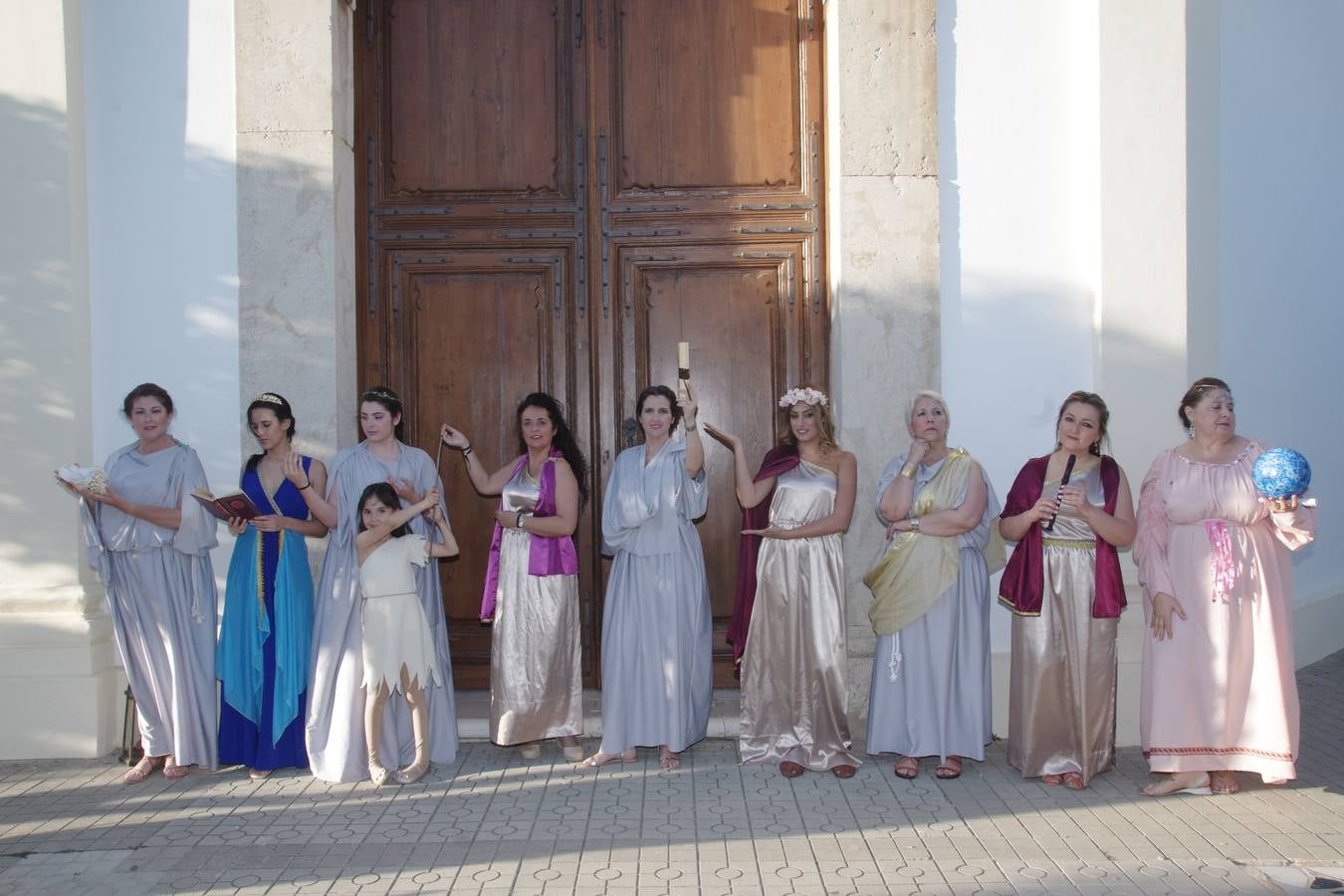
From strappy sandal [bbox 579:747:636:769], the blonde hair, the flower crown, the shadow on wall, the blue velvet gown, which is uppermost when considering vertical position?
the shadow on wall

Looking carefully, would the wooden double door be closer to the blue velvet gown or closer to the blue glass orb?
the blue velvet gown

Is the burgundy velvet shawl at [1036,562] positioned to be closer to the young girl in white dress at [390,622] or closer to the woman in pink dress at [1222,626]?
the woman in pink dress at [1222,626]

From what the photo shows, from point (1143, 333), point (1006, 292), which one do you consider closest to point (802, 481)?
point (1006, 292)

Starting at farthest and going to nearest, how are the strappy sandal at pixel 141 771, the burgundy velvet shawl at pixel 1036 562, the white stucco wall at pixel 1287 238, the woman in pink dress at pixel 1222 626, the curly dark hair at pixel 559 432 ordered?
1. the white stucco wall at pixel 1287 238
2. the curly dark hair at pixel 559 432
3. the strappy sandal at pixel 141 771
4. the burgundy velvet shawl at pixel 1036 562
5. the woman in pink dress at pixel 1222 626

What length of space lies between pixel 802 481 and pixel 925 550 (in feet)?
2.08

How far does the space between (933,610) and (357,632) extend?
2576mm

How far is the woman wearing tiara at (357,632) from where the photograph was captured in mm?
5105

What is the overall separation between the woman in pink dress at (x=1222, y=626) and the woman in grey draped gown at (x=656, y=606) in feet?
6.66

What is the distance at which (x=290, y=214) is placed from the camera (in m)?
5.80

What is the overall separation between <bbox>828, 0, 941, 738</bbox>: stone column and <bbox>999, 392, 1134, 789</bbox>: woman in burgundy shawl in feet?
2.98

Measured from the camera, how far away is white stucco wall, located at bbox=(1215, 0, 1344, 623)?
697cm

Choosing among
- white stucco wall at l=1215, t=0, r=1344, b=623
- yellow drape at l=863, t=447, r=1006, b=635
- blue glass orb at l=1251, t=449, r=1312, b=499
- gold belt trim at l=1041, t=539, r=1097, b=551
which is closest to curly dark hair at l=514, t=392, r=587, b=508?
yellow drape at l=863, t=447, r=1006, b=635

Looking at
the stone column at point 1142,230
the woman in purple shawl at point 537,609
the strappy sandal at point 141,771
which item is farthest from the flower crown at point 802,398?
the strappy sandal at point 141,771

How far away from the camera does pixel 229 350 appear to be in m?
5.81
